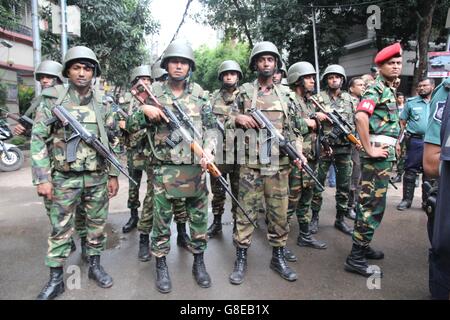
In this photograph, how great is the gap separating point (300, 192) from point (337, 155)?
0.90 m

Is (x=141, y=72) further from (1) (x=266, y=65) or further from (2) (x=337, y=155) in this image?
(2) (x=337, y=155)

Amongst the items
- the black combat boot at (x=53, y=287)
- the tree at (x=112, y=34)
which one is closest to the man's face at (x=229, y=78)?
the black combat boot at (x=53, y=287)

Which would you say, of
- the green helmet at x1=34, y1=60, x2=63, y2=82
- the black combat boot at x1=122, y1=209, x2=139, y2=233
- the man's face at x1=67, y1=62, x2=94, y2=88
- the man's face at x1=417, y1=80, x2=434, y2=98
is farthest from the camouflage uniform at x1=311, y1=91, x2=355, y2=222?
the green helmet at x1=34, y1=60, x2=63, y2=82

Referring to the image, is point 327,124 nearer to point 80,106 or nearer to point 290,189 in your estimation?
point 290,189

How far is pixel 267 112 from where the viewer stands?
3.17 metres

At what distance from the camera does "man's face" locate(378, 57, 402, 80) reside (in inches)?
119

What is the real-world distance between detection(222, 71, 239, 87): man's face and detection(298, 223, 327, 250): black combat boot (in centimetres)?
217

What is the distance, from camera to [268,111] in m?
3.16

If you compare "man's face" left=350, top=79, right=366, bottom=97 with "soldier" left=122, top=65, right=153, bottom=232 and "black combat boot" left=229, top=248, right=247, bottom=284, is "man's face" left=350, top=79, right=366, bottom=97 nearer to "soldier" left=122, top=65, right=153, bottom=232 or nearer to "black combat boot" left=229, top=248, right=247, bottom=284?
"soldier" left=122, top=65, right=153, bottom=232

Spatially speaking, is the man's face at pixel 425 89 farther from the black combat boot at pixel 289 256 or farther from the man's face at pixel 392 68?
the black combat boot at pixel 289 256

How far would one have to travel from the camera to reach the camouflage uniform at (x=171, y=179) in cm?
293

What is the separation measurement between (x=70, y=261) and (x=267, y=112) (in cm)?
242
